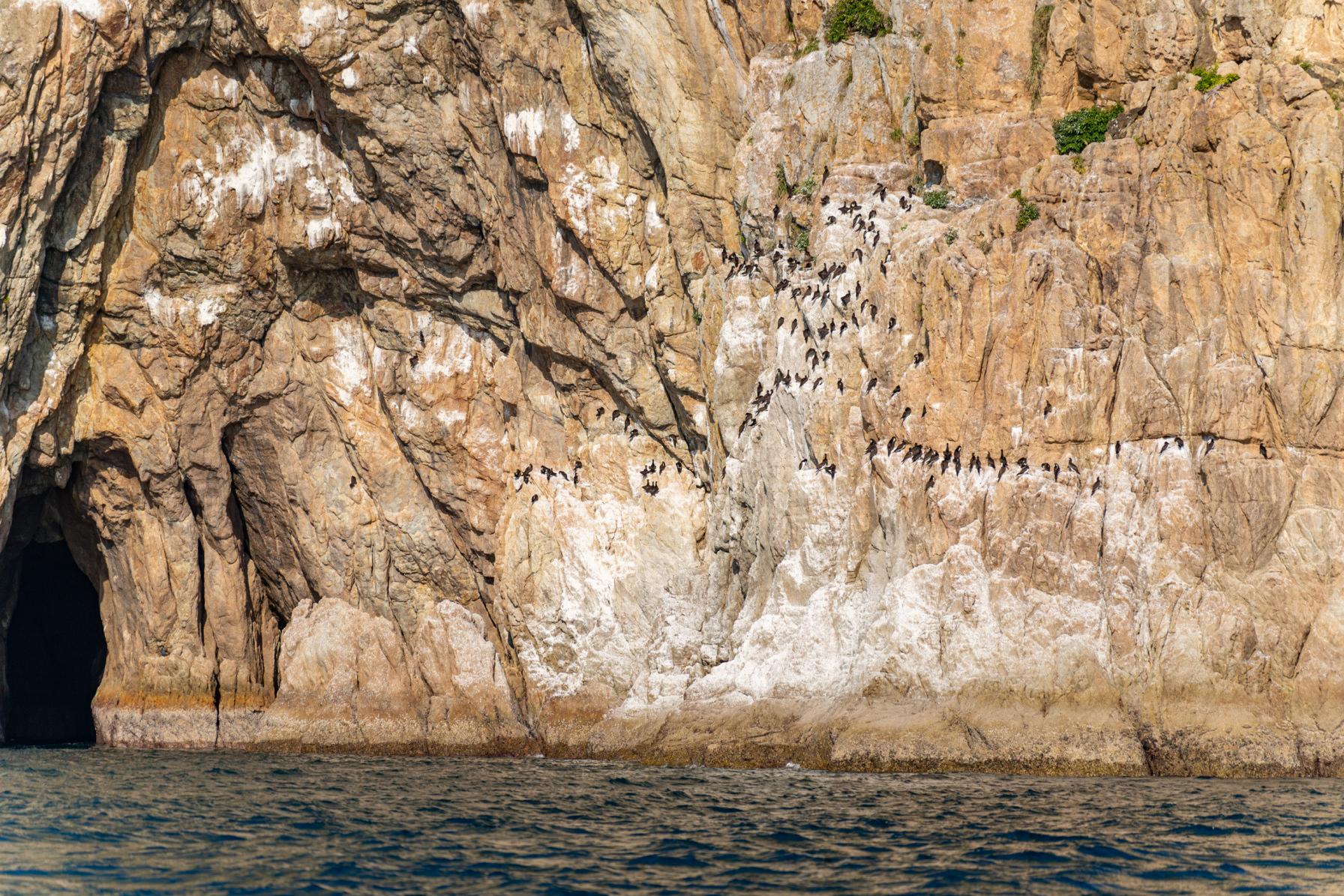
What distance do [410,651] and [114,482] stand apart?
1028 cm

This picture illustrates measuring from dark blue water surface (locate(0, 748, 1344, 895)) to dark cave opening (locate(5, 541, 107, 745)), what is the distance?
22631 mm

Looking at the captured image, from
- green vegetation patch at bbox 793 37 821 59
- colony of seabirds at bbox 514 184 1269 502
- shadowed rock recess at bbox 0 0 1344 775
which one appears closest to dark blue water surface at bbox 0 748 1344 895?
shadowed rock recess at bbox 0 0 1344 775

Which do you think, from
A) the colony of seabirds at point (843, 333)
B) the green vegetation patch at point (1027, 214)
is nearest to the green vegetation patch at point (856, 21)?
the colony of seabirds at point (843, 333)

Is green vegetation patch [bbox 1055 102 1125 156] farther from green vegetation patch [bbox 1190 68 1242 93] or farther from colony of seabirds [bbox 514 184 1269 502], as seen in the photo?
colony of seabirds [bbox 514 184 1269 502]

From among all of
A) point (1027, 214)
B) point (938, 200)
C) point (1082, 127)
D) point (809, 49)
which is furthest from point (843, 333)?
point (809, 49)

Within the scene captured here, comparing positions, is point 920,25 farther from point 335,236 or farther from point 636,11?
point 335,236

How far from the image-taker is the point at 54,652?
55.7m

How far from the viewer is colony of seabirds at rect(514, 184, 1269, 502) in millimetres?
32844

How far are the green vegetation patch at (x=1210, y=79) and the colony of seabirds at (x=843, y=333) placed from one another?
6.96 meters

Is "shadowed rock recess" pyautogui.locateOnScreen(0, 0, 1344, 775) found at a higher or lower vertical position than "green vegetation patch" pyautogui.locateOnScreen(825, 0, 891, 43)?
lower

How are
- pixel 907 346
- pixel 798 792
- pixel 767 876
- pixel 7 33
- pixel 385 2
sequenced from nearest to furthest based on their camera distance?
1. pixel 767 876
2. pixel 798 792
3. pixel 907 346
4. pixel 7 33
5. pixel 385 2

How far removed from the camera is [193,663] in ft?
148

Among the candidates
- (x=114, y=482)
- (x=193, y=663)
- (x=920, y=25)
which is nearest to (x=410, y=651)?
(x=193, y=663)

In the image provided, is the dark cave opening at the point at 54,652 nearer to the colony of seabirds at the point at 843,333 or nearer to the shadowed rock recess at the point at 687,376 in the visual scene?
the shadowed rock recess at the point at 687,376
